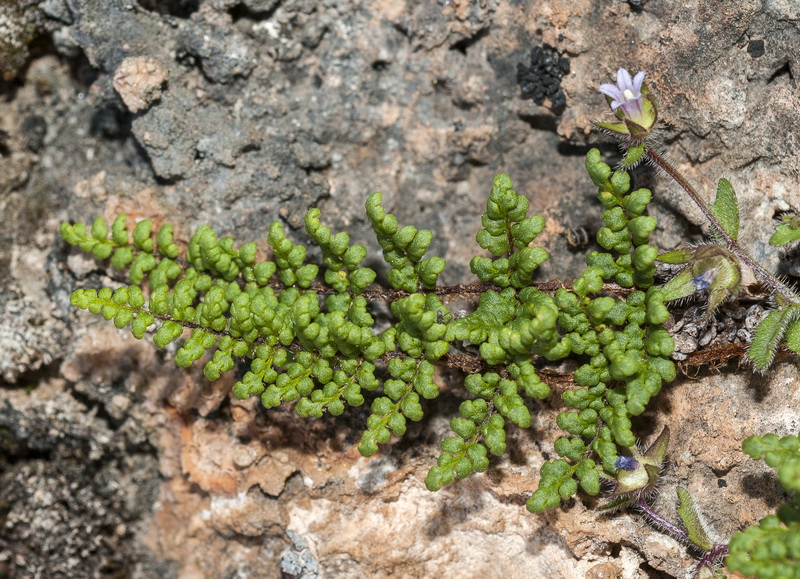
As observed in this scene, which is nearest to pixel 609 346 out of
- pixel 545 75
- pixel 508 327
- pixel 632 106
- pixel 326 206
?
pixel 508 327

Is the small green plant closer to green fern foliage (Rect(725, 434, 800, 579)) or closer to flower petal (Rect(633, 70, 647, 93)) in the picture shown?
flower petal (Rect(633, 70, 647, 93))

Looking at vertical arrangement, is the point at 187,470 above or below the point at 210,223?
below

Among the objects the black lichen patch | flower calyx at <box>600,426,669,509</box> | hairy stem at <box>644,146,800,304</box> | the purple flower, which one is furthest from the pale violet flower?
flower calyx at <box>600,426,669,509</box>

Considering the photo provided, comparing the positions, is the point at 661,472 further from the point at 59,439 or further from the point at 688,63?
the point at 59,439

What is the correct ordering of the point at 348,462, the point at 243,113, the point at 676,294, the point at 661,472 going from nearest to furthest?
the point at 676,294, the point at 661,472, the point at 348,462, the point at 243,113

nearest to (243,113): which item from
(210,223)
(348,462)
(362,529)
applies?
(210,223)

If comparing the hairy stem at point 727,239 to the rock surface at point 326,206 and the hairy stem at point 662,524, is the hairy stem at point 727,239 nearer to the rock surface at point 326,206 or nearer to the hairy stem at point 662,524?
the rock surface at point 326,206

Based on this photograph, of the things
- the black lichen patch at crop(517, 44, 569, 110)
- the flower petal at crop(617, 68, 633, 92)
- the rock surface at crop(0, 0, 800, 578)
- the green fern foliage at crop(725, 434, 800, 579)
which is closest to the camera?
the green fern foliage at crop(725, 434, 800, 579)

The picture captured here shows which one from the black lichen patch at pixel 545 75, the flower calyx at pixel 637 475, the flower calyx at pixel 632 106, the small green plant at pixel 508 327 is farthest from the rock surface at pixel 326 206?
the flower calyx at pixel 632 106
